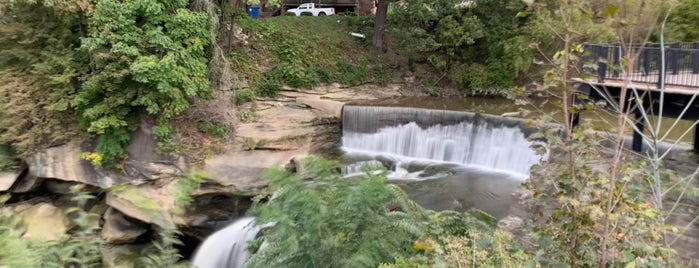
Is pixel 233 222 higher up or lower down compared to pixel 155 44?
lower down

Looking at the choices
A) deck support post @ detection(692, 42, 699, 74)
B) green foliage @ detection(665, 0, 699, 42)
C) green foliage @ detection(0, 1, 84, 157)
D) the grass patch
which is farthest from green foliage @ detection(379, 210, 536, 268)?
green foliage @ detection(665, 0, 699, 42)

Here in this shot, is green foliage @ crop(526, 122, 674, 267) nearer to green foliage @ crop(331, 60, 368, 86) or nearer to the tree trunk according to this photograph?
green foliage @ crop(331, 60, 368, 86)

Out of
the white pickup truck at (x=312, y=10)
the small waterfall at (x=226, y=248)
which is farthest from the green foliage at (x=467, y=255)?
the white pickup truck at (x=312, y=10)

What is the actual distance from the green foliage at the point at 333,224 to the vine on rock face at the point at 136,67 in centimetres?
759

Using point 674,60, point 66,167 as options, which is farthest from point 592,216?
point 66,167

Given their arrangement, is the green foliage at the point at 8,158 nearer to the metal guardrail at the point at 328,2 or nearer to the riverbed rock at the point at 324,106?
the riverbed rock at the point at 324,106

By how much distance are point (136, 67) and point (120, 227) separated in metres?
3.59

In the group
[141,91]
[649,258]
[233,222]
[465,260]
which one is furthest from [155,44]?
[649,258]

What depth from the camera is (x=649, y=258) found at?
11.1 ft

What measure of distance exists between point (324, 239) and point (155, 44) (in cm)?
862

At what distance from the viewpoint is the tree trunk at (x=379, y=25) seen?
19.3 metres

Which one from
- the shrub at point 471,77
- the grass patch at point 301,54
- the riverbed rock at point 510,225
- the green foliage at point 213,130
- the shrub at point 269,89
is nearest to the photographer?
the riverbed rock at point 510,225

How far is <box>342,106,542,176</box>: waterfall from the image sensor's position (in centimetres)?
1261

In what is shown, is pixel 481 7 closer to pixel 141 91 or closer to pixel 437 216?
pixel 141 91
